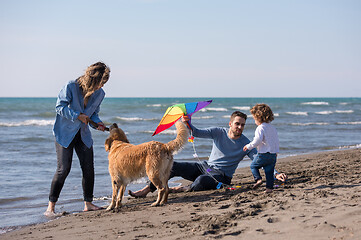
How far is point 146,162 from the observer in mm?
5246

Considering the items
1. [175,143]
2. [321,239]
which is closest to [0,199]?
[175,143]

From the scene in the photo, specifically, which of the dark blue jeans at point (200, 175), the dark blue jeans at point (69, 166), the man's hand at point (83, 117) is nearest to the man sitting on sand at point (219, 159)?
the dark blue jeans at point (200, 175)

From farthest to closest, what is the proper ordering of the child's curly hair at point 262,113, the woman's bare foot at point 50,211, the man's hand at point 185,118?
the man's hand at point 185,118, the woman's bare foot at point 50,211, the child's curly hair at point 262,113

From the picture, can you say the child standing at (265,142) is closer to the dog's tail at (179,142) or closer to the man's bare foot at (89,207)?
the dog's tail at (179,142)

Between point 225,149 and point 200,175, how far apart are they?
571 millimetres

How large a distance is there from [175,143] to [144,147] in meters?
0.42

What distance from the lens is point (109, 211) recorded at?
532cm

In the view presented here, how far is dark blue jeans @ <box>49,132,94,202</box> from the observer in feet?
17.9

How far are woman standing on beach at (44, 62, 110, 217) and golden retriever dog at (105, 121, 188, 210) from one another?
0.42 m

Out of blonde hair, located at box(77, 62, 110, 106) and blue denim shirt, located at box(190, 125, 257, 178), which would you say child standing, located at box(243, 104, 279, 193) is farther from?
blonde hair, located at box(77, 62, 110, 106)

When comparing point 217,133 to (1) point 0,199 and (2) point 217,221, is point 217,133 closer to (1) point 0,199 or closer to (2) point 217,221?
(2) point 217,221

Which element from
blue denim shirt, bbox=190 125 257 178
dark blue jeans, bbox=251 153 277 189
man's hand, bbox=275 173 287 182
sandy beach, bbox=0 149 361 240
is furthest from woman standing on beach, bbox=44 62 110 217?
man's hand, bbox=275 173 287 182

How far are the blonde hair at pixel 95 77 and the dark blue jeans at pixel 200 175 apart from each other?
68.7 inches

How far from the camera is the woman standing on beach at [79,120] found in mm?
5254
